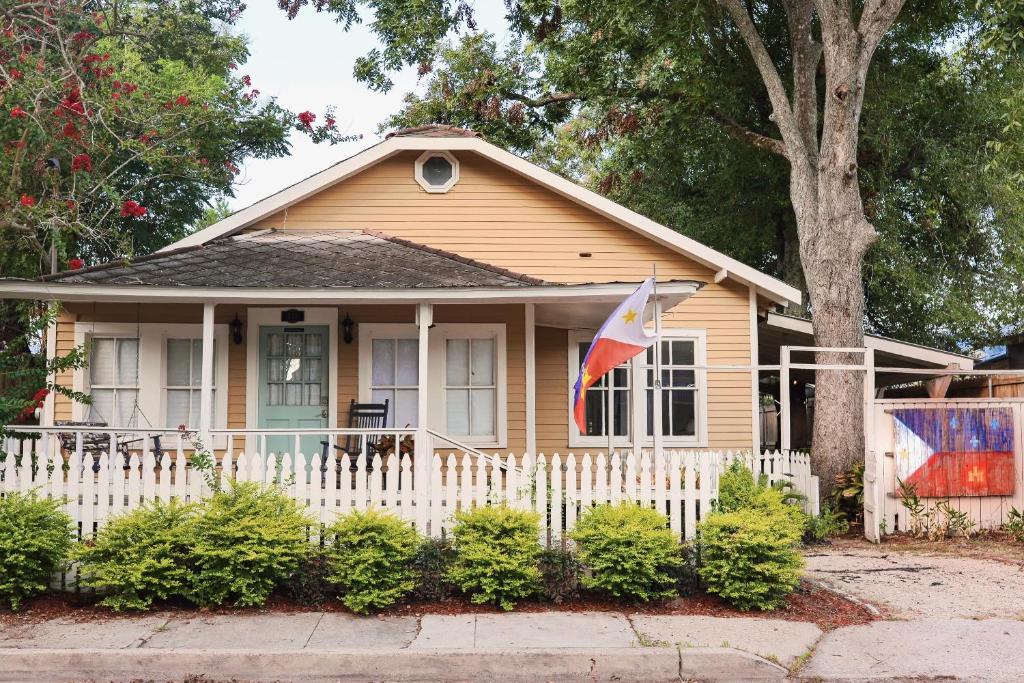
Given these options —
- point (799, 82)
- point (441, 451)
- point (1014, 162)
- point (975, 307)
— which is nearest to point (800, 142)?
point (799, 82)

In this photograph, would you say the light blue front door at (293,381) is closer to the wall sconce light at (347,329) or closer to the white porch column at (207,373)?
the wall sconce light at (347,329)

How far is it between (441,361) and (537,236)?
2.43 meters

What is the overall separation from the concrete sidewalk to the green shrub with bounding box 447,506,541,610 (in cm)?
50

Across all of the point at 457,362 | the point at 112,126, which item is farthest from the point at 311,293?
the point at 112,126

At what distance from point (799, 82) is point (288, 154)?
15.1m

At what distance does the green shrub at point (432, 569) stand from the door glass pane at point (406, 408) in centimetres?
498

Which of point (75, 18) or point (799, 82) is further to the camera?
point (799, 82)

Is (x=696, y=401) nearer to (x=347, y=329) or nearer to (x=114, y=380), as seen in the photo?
(x=347, y=329)

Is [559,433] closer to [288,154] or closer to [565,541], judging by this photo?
[565,541]

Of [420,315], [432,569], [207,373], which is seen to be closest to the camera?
[432,569]

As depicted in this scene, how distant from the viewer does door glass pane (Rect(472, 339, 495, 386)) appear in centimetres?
1341

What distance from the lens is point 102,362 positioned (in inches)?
510

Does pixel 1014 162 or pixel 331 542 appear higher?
pixel 1014 162

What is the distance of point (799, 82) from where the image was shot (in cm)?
1634
